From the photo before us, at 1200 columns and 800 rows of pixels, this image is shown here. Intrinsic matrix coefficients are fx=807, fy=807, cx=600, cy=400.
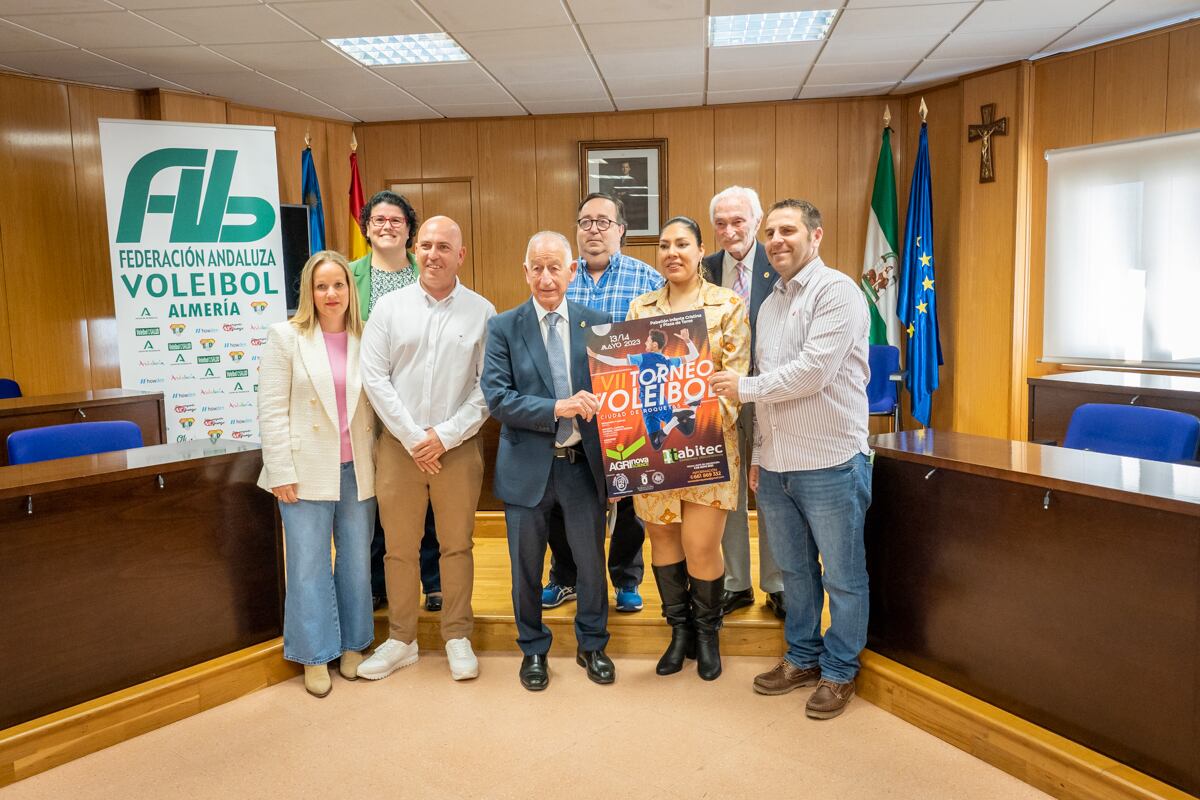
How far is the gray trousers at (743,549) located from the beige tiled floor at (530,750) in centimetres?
38

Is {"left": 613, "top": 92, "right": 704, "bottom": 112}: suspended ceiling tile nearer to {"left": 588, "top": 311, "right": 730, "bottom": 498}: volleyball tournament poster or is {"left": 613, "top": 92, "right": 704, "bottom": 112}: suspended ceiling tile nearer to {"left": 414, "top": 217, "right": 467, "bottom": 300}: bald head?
{"left": 414, "top": 217, "right": 467, "bottom": 300}: bald head

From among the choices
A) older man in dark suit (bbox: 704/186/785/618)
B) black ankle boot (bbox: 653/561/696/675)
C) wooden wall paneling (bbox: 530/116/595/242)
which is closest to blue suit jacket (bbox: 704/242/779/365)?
older man in dark suit (bbox: 704/186/785/618)

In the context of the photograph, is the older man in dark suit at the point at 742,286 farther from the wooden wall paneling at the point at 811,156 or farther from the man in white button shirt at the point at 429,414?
the wooden wall paneling at the point at 811,156

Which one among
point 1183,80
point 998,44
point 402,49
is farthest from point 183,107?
point 1183,80

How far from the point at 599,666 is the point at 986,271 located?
14.4 feet

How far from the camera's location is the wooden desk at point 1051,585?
75.0 inches

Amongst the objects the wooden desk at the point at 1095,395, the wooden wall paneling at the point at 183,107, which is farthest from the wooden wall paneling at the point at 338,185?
the wooden desk at the point at 1095,395

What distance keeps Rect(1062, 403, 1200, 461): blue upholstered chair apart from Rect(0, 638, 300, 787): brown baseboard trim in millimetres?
3217

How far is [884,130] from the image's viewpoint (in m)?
6.28

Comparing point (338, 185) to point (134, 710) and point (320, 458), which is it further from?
point (134, 710)

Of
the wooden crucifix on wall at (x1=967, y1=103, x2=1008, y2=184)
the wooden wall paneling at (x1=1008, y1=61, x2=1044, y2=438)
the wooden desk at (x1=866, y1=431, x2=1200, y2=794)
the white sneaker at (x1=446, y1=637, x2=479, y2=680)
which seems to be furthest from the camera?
the wooden crucifix on wall at (x1=967, y1=103, x2=1008, y2=184)

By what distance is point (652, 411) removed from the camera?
255 cm

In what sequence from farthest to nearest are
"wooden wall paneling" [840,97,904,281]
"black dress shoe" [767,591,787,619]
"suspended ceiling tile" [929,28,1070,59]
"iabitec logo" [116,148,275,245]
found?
"wooden wall paneling" [840,97,904,281]
"iabitec logo" [116,148,275,245]
"suspended ceiling tile" [929,28,1070,59]
"black dress shoe" [767,591,787,619]

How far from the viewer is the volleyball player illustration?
8.29 ft
